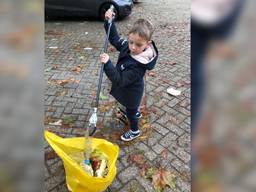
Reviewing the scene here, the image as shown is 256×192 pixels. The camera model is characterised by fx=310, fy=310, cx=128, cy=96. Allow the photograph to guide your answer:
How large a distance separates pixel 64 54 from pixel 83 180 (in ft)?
13.9

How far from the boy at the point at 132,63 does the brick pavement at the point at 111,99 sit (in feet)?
1.74

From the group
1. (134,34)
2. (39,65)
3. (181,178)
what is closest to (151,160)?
(181,178)

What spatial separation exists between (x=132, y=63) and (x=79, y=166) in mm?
1068

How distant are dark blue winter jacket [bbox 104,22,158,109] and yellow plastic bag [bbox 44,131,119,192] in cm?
59

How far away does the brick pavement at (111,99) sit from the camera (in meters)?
2.86

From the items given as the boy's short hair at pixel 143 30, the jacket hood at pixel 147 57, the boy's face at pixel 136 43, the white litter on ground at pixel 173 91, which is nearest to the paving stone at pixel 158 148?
the jacket hood at pixel 147 57

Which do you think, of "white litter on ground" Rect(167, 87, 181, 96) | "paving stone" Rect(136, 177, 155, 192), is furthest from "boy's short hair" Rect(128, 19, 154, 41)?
"white litter on ground" Rect(167, 87, 181, 96)

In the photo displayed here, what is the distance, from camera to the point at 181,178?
9.15ft

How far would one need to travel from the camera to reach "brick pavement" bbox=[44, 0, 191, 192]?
2.86 meters

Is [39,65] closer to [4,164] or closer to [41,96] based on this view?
[41,96]

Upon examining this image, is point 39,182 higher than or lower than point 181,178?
higher

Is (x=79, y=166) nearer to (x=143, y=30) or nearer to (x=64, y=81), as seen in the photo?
(x=143, y=30)

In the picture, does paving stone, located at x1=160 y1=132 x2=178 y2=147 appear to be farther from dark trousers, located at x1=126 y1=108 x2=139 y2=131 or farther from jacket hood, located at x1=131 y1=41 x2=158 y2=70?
jacket hood, located at x1=131 y1=41 x2=158 y2=70

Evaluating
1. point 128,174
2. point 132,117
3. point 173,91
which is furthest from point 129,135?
point 173,91
